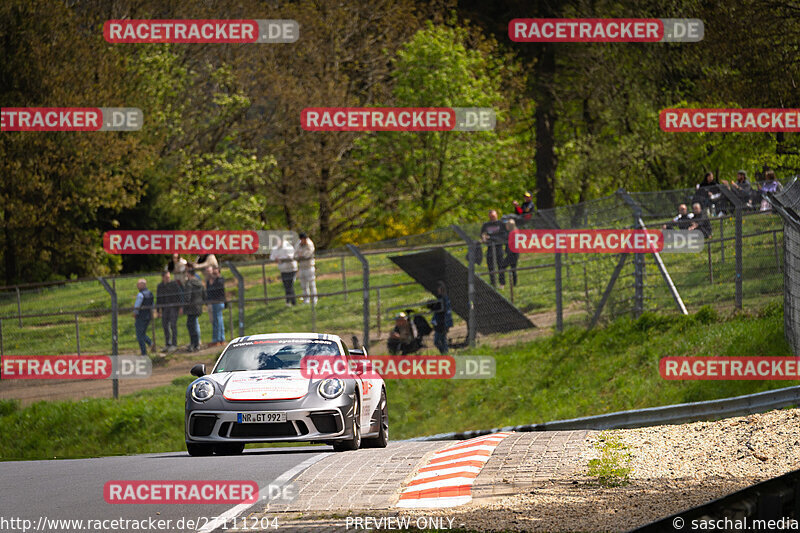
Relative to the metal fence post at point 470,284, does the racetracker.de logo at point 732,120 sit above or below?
above

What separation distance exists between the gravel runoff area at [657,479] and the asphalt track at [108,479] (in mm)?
2327

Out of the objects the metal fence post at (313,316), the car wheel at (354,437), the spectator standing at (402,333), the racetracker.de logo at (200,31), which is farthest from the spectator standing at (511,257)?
the racetracker.de logo at (200,31)

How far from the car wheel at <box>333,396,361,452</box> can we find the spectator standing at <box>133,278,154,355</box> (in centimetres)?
1230

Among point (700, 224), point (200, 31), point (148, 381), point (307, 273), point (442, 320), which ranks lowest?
point (148, 381)

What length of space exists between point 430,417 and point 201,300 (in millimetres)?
6163

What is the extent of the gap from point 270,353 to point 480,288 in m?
10.7

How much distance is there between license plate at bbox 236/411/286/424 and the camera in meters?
12.6

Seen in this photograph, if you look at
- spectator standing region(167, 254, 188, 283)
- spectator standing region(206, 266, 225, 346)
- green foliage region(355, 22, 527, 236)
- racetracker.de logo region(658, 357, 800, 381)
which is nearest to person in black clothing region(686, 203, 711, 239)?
racetracker.de logo region(658, 357, 800, 381)

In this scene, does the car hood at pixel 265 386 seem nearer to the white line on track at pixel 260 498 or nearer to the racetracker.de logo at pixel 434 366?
the white line on track at pixel 260 498

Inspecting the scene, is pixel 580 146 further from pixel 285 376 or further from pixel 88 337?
pixel 285 376

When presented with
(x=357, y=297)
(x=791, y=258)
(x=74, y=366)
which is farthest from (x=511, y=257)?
(x=74, y=366)

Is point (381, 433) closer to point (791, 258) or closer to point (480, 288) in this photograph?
point (791, 258)

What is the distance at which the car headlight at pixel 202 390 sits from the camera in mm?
12883

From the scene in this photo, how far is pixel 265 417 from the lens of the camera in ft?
41.5
